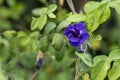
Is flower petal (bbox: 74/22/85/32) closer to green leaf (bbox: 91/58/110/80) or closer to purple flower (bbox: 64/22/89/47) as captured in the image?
purple flower (bbox: 64/22/89/47)

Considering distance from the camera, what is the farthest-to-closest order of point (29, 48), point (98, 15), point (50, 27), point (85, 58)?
point (29, 48) < point (50, 27) < point (85, 58) < point (98, 15)

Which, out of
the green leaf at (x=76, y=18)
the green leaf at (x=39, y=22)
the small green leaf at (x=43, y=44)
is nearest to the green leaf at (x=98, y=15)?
the green leaf at (x=76, y=18)

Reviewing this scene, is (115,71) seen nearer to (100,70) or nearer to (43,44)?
(100,70)

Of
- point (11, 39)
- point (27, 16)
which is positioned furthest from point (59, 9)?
point (27, 16)

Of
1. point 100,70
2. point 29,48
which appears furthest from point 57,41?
point 29,48

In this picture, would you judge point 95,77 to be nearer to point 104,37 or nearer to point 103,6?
point 103,6
